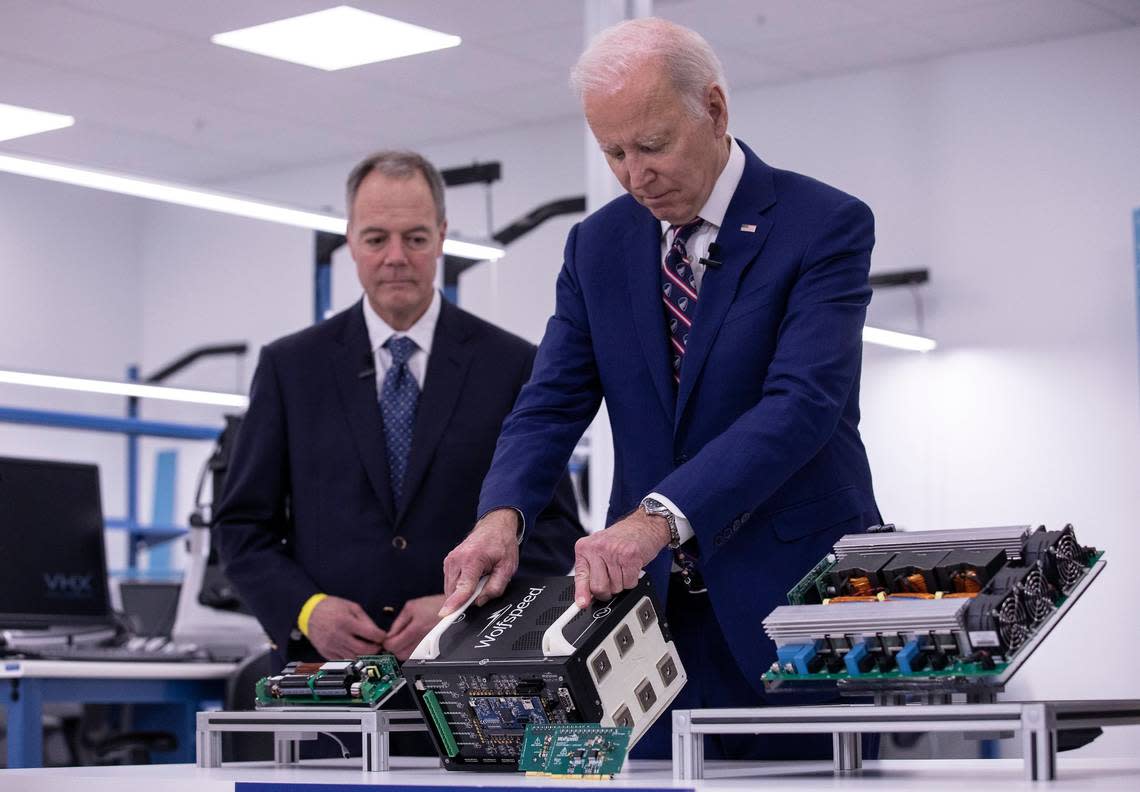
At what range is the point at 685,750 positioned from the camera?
4.64 feet

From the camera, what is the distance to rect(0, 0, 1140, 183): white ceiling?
7.25m

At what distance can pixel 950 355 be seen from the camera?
8125 mm

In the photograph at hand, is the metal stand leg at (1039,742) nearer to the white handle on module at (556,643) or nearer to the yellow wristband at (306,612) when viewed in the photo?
the white handle on module at (556,643)

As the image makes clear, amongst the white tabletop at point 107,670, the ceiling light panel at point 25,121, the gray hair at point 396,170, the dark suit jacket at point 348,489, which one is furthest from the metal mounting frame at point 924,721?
the ceiling light panel at point 25,121

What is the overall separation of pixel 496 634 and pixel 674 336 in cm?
47

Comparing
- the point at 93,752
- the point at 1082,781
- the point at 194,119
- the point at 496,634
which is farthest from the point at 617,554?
the point at 194,119

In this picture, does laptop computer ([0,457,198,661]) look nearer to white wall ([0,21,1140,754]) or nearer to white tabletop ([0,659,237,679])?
white tabletop ([0,659,237,679])

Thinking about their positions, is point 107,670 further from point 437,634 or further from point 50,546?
point 437,634

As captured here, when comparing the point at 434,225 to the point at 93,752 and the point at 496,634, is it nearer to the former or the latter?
the point at 496,634

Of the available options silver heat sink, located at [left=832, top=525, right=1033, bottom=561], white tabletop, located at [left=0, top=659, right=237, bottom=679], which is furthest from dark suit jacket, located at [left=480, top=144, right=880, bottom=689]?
white tabletop, located at [left=0, top=659, right=237, bottom=679]

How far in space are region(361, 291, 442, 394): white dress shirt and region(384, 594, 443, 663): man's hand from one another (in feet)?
1.37

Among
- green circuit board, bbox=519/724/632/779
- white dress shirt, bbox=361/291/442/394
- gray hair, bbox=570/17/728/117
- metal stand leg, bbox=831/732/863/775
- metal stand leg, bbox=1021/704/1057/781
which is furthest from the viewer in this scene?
white dress shirt, bbox=361/291/442/394

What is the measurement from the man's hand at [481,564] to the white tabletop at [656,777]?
18 cm

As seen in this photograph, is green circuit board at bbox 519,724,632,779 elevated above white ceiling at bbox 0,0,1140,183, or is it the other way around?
white ceiling at bbox 0,0,1140,183
